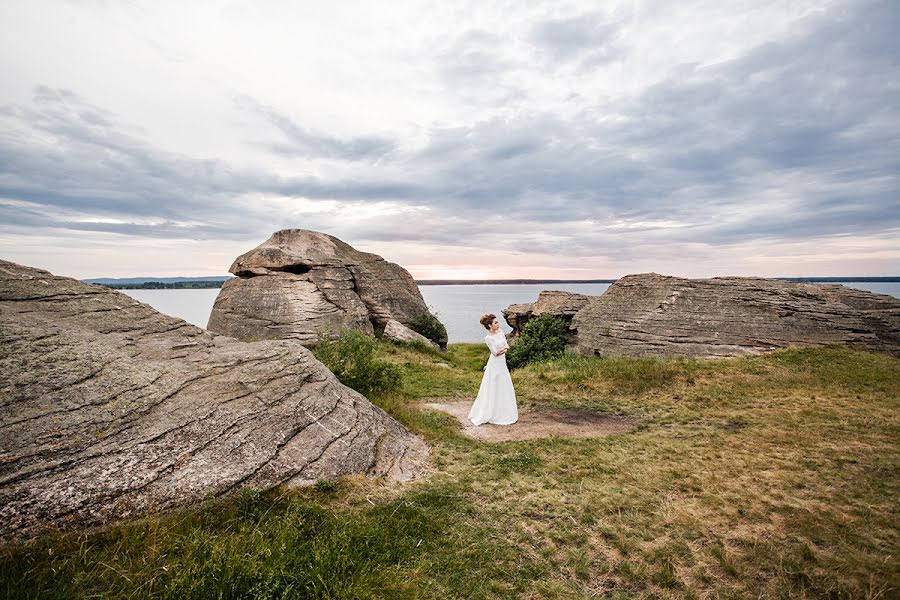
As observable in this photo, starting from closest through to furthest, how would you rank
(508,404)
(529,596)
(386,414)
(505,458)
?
(529,596), (505,458), (386,414), (508,404)

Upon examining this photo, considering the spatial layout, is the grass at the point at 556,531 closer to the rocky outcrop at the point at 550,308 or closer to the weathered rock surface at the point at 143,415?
the weathered rock surface at the point at 143,415

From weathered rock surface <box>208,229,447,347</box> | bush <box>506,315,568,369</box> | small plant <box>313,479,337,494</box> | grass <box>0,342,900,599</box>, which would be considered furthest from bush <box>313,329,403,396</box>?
bush <box>506,315,568,369</box>

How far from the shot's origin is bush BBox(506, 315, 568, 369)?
26666mm

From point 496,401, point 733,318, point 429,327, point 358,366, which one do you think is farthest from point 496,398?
point 429,327

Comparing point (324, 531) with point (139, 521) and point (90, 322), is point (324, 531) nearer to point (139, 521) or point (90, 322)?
point (139, 521)

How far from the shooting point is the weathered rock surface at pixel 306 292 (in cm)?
2703

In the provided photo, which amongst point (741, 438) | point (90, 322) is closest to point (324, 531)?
point (90, 322)

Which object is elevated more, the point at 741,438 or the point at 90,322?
the point at 90,322

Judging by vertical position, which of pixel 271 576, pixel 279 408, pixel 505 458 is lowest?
pixel 505 458

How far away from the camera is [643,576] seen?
523 centimetres

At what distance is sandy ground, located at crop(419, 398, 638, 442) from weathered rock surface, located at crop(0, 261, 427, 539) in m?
2.50

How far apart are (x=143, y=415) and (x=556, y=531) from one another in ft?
20.8

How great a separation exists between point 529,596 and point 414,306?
31.3 m

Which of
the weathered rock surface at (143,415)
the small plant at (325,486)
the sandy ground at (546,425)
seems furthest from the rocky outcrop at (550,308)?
the small plant at (325,486)
